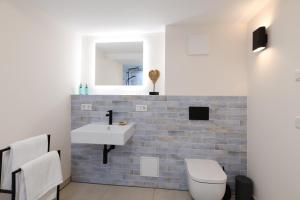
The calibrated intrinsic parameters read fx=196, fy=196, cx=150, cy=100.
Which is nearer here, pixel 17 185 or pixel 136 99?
pixel 17 185

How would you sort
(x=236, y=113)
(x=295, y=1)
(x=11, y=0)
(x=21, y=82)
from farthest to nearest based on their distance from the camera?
1. (x=236, y=113)
2. (x=21, y=82)
3. (x=11, y=0)
4. (x=295, y=1)

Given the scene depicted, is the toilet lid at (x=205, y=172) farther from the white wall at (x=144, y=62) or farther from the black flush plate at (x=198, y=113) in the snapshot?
the white wall at (x=144, y=62)

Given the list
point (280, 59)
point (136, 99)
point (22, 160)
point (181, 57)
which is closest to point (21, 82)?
point (22, 160)

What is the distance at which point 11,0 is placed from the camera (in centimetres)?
174

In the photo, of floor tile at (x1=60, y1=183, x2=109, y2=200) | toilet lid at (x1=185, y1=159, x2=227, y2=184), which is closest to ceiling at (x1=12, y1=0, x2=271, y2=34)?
toilet lid at (x1=185, y1=159, x2=227, y2=184)

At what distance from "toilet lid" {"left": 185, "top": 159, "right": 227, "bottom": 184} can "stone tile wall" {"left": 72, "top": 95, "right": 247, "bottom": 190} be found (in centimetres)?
29

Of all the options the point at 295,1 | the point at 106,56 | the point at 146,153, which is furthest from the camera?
the point at 106,56

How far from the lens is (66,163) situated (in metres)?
2.66

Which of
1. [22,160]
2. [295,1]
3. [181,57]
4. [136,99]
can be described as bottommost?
[22,160]

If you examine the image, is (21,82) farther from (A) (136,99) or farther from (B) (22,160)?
(A) (136,99)

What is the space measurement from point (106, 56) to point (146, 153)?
5.10ft

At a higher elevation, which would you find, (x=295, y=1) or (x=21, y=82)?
(x=295, y=1)

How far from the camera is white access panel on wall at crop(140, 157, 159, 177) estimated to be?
2.60 m

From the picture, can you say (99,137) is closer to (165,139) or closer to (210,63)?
(165,139)
